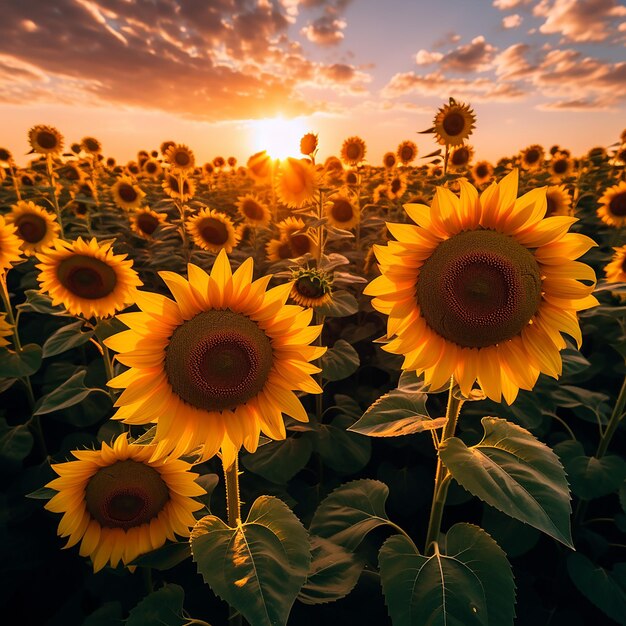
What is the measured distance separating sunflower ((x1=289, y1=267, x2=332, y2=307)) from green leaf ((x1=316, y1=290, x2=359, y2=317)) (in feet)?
0.26

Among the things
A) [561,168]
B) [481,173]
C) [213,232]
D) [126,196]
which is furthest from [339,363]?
[561,168]

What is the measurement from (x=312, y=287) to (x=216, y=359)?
149 cm

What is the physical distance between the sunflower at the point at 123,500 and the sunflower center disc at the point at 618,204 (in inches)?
296

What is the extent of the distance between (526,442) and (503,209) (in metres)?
0.85

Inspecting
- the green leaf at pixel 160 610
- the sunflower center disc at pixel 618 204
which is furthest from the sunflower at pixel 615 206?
the green leaf at pixel 160 610

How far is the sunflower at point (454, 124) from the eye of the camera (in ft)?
17.8

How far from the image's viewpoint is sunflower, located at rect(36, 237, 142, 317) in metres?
3.14

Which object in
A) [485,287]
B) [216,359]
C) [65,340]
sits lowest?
[65,340]

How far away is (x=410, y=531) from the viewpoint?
10.9 ft

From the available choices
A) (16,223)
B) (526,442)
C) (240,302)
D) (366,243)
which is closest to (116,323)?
(240,302)

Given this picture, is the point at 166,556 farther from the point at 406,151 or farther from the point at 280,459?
the point at 406,151

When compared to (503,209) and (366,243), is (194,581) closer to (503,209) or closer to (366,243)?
(503,209)

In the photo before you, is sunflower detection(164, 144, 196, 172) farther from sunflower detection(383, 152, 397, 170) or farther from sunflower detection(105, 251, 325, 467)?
sunflower detection(105, 251, 325, 467)

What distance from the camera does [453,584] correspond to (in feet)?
4.93
